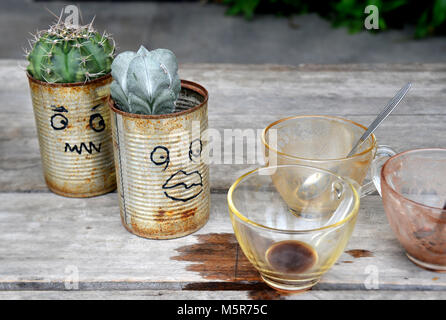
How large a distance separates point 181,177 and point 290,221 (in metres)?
0.17

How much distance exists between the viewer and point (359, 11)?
3.18 metres

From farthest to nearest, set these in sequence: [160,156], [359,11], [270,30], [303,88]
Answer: [270,30]
[359,11]
[303,88]
[160,156]

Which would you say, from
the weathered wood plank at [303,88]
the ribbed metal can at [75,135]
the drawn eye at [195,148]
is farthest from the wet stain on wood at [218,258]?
the weathered wood plank at [303,88]

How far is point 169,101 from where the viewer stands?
0.79 metres

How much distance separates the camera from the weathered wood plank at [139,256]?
0.75 m

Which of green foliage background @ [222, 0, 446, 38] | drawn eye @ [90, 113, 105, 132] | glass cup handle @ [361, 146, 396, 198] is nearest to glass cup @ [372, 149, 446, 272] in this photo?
glass cup handle @ [361, 146, 396, 198]

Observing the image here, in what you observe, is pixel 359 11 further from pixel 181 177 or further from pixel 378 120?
pixel 181 177

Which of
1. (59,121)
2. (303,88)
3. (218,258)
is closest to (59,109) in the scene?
(59,121)

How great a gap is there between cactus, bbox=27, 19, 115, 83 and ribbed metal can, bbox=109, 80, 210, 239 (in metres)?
0.09

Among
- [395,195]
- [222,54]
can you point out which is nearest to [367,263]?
[395,195]

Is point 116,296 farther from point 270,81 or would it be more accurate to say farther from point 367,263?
point 270,81

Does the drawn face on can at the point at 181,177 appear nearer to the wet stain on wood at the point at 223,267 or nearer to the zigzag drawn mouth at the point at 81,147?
the wet stain on wood at the point at 223,267

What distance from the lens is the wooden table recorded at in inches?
29.0

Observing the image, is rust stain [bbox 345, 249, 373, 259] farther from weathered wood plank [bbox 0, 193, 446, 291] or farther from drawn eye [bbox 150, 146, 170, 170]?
drawn eye [bbox 150, 146, 170, 170]
